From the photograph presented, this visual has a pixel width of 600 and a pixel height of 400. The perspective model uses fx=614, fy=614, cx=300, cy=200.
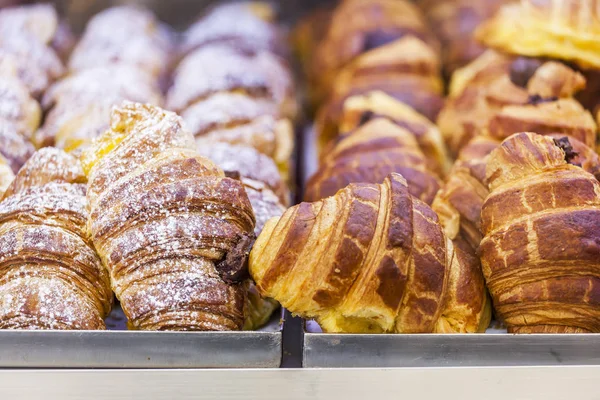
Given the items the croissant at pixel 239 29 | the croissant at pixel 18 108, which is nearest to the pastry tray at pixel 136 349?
the croissant at pixel 18 108

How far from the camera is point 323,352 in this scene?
53.6 inches

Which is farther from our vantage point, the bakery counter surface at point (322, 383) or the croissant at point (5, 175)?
the croissant at point (5, 175)

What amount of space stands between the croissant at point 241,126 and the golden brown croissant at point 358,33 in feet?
1.97

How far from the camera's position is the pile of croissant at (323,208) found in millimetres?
1383

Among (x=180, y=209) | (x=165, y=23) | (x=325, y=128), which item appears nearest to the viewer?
(x=180, y=209)

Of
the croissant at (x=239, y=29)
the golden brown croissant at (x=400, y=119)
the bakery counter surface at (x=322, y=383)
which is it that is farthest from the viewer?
the croissant at (x=239, y=29)

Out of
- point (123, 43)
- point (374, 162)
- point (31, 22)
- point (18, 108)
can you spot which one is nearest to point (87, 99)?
point (18, 108)

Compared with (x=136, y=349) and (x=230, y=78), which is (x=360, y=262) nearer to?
(x=136, y=349)

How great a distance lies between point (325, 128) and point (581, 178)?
1416mm

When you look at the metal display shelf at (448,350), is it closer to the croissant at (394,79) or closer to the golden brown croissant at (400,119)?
the golden brown croissant at (400,119)

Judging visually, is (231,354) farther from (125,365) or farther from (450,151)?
(450,151)

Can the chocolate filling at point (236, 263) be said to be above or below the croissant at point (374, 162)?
above

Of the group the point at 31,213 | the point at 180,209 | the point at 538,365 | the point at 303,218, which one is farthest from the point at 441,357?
the point at 31,213

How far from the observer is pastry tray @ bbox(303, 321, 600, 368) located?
1.36 metres
